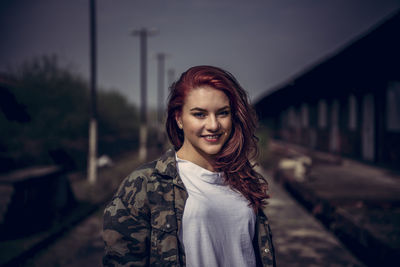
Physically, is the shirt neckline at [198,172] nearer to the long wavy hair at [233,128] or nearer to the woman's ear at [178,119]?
the long wavy hair at [233,128]

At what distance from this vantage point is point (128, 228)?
1.69m

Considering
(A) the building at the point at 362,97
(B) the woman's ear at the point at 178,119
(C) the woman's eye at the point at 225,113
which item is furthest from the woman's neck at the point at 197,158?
(A) the building at the point at 362,97

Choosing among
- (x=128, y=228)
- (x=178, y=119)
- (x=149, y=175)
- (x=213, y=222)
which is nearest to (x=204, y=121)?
(x=178, y=119)

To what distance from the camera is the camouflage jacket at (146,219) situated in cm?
169

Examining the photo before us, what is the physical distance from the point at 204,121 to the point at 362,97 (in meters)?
12.8

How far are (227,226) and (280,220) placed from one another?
5.86 m

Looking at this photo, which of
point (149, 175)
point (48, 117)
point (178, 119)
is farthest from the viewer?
point (48, 117)

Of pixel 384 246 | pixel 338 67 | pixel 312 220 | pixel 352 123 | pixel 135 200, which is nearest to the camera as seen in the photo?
pixel 135 200

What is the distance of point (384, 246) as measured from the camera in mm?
4633

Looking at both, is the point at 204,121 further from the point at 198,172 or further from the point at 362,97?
the point at 362,97

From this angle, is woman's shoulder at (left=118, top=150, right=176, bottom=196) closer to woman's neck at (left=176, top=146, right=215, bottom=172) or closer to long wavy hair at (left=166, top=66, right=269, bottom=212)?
woman's neck at (left=176, top=146, right=215, bottom=172)

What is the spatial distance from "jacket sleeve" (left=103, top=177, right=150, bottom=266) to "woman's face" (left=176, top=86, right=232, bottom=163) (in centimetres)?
37

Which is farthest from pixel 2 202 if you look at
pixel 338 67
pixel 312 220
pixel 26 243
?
pixel 338 67

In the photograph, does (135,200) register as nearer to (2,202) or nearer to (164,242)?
(164,242)
